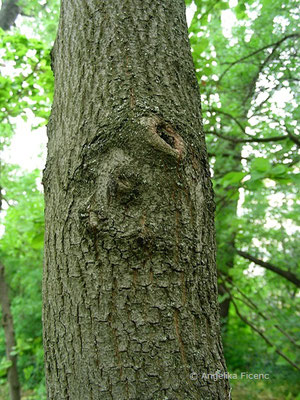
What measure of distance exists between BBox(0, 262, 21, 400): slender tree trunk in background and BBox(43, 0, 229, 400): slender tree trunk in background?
5.05m

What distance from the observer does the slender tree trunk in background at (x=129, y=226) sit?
0.87 metres

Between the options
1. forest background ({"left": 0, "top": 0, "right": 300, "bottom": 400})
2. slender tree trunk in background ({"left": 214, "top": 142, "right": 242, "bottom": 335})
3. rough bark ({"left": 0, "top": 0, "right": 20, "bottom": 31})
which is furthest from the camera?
rough bark ({"left": 0, "top": 0, "right": 20, "bottom": 31})

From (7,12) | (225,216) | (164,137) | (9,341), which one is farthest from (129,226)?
(7,12)

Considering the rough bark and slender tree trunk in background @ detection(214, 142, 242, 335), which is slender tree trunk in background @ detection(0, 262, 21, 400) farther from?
the rough bark

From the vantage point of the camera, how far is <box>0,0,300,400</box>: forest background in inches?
113

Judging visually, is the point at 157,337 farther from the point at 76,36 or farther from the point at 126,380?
the point at 76,36

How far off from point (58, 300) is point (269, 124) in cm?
324

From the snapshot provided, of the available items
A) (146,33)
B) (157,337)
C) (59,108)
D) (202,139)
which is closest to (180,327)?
(157,337)

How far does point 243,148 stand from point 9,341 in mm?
4964

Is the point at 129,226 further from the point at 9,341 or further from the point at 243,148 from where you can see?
the point at 9,341

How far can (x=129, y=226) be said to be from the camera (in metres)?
0.92

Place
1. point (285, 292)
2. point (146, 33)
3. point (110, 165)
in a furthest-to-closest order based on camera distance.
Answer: point (285, 292)
point (146, 33)
point (110, 165)

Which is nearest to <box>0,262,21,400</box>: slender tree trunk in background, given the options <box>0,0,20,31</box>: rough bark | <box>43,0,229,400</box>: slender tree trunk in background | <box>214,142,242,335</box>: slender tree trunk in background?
<box>214,142,242,335</box>: slender tree trunk in background

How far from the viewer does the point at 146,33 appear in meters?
1.12
